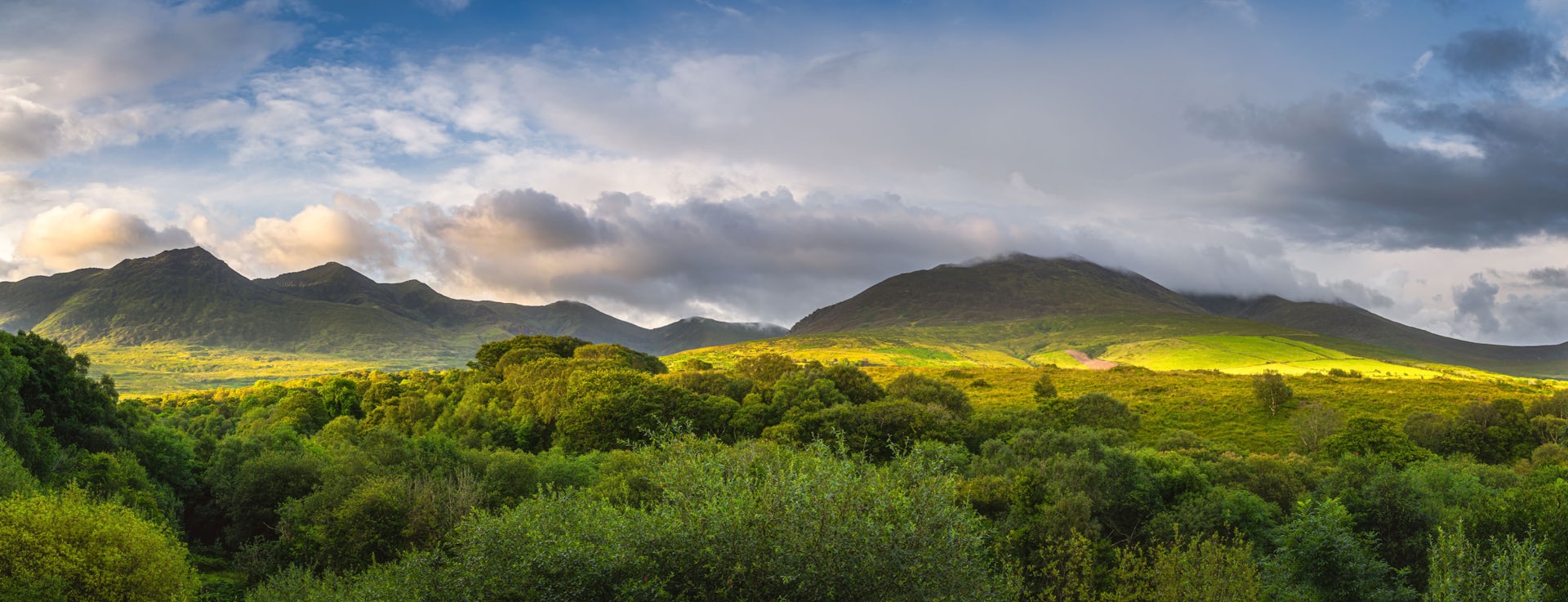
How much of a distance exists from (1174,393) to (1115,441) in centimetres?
4138

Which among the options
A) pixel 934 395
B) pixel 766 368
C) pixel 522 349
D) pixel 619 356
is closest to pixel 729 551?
pixel 934 395

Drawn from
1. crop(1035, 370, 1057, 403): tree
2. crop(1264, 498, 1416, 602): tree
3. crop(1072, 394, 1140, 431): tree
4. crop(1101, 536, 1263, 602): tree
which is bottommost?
crop(1264, 498, 1416, 602): tree

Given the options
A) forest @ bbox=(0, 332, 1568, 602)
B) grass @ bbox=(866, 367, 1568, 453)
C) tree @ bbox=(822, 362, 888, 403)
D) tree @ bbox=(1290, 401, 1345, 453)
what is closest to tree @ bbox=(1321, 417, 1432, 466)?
forest @ bbox=(0, 332, 1568, 602)

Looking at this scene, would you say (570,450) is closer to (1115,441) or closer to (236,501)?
(236,501)

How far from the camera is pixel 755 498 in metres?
29.2

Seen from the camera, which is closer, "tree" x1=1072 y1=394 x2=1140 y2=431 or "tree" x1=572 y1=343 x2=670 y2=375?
"tree" x1=1072 y1=394 x2=1140 y2=431

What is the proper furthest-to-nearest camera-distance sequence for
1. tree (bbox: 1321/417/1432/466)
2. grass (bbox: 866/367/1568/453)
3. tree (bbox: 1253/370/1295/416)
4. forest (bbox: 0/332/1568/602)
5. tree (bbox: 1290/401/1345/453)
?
Answer: tree (bbox: 1253/370/1295/416) → grass (bbox: 866/367/1568/453) → tree (bbox: 1290/401/1345/453) → tree (bbox: 1321/417/1432/466) → forest (bbox: 0/332/1568/602)

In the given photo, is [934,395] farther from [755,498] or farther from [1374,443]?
[755,498]

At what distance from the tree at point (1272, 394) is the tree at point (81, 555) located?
115 meters

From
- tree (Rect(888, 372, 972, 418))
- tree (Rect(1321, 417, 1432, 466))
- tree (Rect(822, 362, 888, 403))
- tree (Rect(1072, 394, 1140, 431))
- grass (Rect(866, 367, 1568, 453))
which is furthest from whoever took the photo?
tree (Rect(822, 362, 888, 403))

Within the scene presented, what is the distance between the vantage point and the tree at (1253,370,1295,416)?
103 m

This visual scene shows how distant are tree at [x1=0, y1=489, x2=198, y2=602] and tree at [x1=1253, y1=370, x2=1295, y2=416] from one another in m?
115

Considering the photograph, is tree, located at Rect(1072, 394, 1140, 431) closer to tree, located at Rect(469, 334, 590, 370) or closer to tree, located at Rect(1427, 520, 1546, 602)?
tree, located at Rect(1427, 520, 1546, 602)

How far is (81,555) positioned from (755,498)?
93.6 ft
